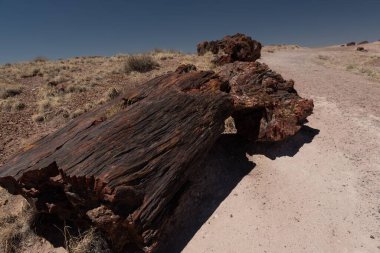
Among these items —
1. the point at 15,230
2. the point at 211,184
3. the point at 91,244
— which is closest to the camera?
the point at 91,244

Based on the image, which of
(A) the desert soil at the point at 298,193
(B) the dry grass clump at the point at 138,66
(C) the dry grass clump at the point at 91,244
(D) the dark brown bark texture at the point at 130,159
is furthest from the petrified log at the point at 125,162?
(B) the dry grass clump at the point at 138,66

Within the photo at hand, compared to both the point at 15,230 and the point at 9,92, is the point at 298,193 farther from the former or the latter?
the point at 9,92

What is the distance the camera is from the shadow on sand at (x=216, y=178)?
20.6 feet

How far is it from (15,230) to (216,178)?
14.8 ft

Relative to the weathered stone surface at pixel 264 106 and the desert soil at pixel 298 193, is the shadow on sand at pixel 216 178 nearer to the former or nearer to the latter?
the desert soil at pixel 298 193

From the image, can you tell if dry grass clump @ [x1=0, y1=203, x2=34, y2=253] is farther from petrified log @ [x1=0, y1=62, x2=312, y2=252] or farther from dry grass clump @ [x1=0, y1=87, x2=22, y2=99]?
dry grass clump @ [x1=0, y1=87, x2=22, y2=99]

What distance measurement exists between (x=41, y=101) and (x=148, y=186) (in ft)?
30.6

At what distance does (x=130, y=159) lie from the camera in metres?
5.55

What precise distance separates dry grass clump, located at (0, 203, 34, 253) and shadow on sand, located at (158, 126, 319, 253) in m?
3.02

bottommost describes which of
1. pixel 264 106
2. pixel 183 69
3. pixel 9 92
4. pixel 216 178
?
pixel 216 178

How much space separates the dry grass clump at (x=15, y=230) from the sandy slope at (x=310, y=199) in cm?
349

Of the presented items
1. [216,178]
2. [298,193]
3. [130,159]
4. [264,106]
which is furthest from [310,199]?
[130,159]

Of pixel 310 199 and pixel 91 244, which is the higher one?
pixel 91 244

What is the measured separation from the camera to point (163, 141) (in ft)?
19.7
